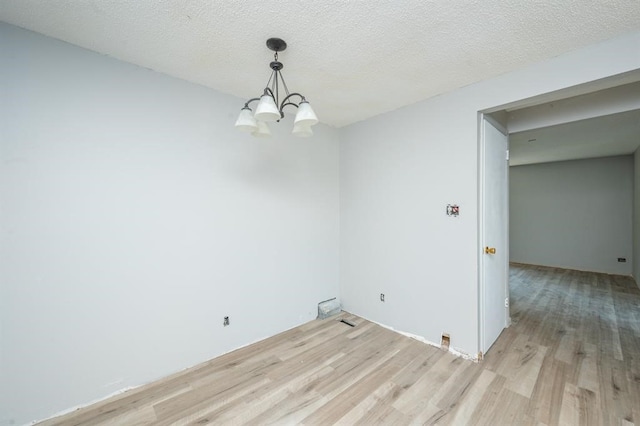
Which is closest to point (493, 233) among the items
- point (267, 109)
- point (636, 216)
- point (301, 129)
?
point (301, 129)

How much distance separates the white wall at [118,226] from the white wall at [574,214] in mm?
6662

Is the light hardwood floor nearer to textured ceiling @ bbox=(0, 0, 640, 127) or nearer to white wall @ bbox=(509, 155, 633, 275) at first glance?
textured ceiling @ bbox=(0, 0, 640, 127)

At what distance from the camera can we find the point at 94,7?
4.76 feet

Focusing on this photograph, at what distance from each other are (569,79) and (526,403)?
237cm

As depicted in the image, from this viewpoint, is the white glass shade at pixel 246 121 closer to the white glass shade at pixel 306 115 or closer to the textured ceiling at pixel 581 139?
the white glass shade at pixel 306 115

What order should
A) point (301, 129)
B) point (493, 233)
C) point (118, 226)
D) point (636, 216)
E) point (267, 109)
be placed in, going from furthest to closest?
point (636, 216), point (493, 233), point (118, 226), point (301, 129), point (267, 109)

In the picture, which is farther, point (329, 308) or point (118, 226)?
point (329, 308)

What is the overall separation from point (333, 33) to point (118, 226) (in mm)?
2093

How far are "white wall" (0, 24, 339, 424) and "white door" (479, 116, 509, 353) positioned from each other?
6.79ft

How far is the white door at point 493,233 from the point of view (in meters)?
2.38

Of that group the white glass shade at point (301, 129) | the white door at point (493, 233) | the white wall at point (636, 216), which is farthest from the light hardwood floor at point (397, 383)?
the white wall at point (636, 216)

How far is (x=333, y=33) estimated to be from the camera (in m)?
1.64

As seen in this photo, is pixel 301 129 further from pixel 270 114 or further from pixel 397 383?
pixel 397 383

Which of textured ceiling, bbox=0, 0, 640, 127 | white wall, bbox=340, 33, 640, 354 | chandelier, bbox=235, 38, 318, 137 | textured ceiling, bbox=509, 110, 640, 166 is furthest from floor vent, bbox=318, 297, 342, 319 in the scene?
textured ceiling, bbox=509, 110, 640, 166
